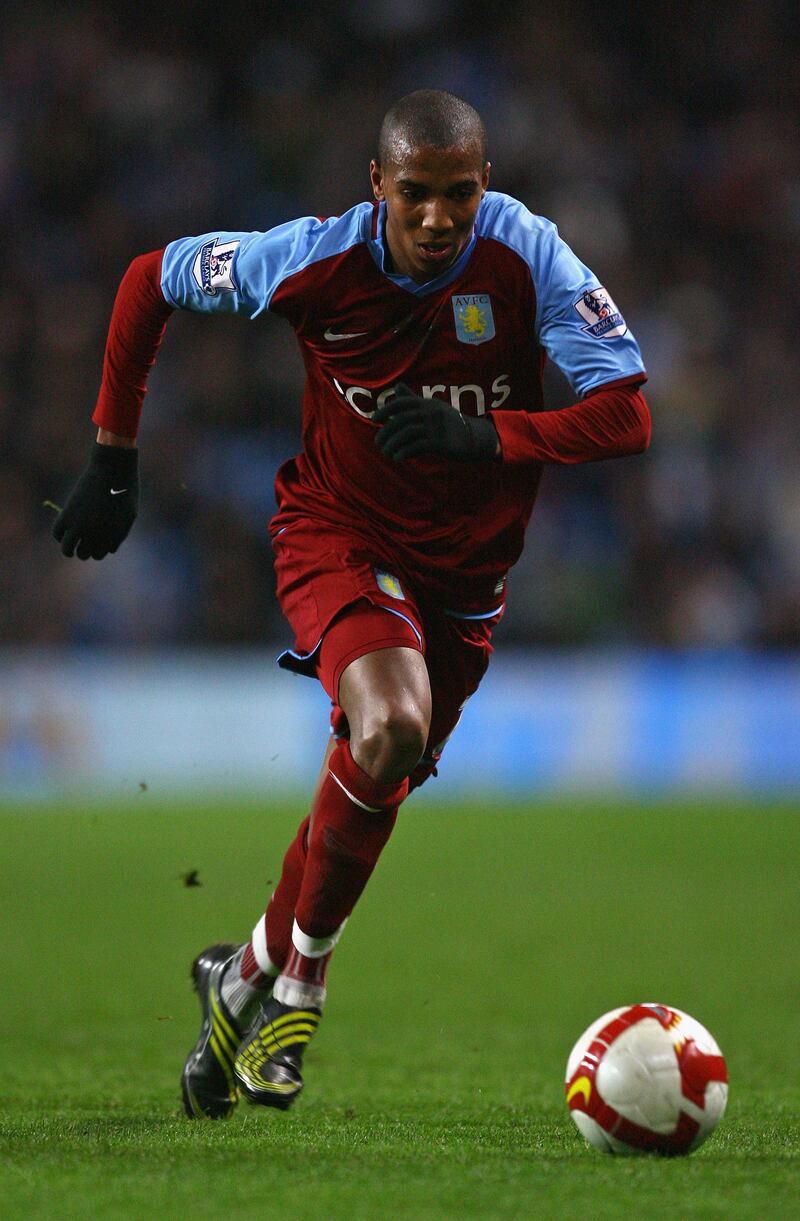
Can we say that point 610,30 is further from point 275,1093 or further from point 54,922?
point 275,1093

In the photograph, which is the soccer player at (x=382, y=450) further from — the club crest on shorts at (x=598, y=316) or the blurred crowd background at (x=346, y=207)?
the blurred crowd background at (x=346, y=207)

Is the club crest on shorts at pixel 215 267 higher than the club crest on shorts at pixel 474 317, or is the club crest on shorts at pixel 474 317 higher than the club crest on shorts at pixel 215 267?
the club crest on shorts at pixel 215 267

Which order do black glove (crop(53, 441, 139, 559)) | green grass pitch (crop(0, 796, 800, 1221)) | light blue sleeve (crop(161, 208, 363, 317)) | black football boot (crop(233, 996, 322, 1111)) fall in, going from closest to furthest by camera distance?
green grass pitch (crop(0, 796, 800, 1221)) < black football boot (crop(233, 996, 322, 1111)) < light blue sleeve (crop(161, 208, 363, 317)) < black glove (crop(53, 441, 139, 559))

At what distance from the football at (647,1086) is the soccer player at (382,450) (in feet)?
2.56

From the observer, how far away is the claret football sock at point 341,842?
12.6 feet

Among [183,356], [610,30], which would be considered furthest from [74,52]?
[610,30]

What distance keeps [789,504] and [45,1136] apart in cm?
1109

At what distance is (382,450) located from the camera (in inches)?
146

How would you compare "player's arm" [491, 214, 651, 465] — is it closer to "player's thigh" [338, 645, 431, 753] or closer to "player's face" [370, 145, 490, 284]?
"player's face" [370, 145, 490, 284]

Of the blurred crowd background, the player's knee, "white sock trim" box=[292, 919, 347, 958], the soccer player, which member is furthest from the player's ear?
the blurred crowd background

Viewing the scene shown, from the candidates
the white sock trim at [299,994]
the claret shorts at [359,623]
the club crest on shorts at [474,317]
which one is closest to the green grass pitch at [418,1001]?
the white sock trim at [299,994]

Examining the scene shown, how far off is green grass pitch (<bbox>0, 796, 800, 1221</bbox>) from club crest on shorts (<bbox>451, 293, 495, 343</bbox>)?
1.74 metres

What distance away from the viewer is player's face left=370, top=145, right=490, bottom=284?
12.3ft

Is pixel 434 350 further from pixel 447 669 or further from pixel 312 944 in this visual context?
pixel 312 944
